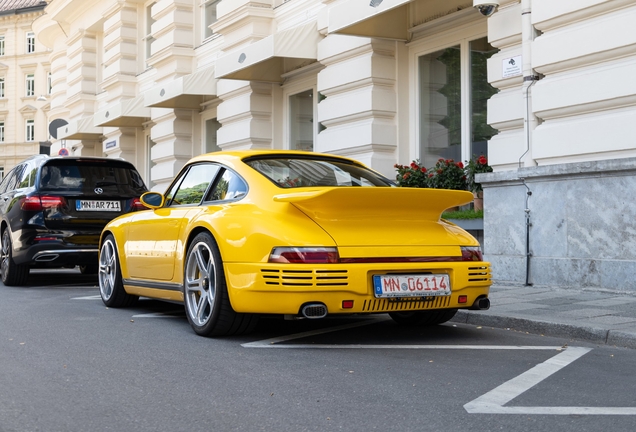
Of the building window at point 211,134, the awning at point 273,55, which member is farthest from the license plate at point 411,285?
the building window at point 211,134

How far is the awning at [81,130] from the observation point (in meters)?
24.4

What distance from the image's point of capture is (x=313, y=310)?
5.61 metres

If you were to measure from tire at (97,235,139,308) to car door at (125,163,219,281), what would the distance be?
0.38 metres

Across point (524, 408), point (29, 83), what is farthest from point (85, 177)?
point (29, 83)

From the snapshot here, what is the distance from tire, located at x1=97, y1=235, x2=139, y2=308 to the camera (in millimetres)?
8281

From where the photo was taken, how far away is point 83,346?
5.95 m

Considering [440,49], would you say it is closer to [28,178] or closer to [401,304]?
[28,178]

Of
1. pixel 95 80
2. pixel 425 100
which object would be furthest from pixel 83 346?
pixel 95 80

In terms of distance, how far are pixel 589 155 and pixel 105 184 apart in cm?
590

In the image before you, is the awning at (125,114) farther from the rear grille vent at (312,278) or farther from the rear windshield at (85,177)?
the rear grille vent at (312,278)

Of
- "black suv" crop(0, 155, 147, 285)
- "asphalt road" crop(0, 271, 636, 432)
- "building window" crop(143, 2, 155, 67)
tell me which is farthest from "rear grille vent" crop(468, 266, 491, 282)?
"building window" crop(143, 2, 155, 67)

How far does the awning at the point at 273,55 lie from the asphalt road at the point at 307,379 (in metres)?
7.71

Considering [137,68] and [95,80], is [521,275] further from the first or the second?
[95,80]

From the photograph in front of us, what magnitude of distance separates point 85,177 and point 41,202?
2.07 feet
